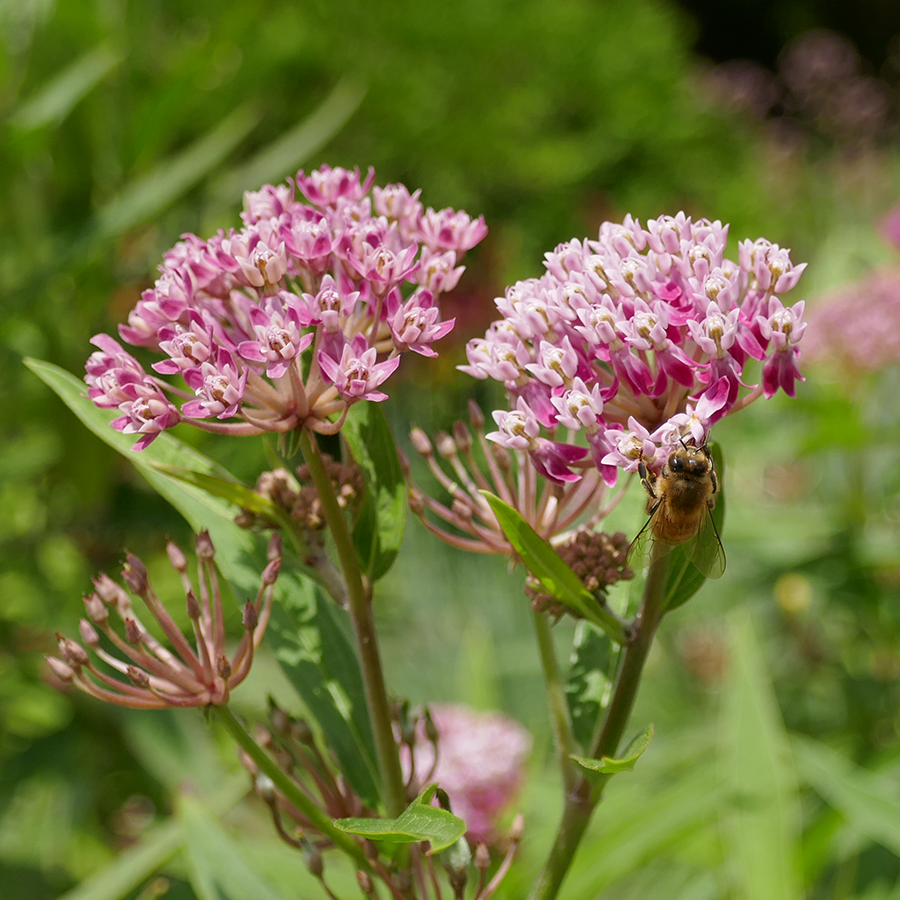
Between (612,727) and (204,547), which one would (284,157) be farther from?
(612,727)

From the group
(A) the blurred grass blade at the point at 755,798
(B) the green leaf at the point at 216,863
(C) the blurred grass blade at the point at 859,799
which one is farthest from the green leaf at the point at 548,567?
(C) the blurred grass blade at the point at 859,799

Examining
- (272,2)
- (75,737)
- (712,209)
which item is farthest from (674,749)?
(272,2)

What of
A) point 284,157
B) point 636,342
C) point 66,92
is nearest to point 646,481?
point 636,342

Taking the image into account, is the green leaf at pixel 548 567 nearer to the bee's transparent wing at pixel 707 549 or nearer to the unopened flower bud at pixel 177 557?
the bee's transparent wing at pixel 707 549

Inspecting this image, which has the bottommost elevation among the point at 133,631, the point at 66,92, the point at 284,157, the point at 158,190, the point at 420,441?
the point at 133,631

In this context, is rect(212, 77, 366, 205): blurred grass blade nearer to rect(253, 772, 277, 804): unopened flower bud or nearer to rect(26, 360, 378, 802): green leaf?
rect(26, 360, 378, 802): green leaf

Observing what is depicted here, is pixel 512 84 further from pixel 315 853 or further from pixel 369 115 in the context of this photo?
pixel 315 853
